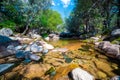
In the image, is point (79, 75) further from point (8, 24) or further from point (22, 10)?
point (22, 10)

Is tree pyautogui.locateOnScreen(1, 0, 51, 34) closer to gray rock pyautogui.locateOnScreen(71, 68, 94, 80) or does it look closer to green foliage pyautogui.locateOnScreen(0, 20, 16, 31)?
green foliage pyautogui.locateOnScreen(0, 20, 16, 31)

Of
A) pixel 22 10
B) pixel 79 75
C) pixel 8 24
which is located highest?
pixel 22 10

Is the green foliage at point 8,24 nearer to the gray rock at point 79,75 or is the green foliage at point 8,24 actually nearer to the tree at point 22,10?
the tree at point 22,10

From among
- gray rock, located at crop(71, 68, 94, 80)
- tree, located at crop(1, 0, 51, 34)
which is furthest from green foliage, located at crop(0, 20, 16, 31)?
gray rock, located at crop(71, 68, 94, 80)

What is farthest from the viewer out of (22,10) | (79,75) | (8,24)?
(22,10)

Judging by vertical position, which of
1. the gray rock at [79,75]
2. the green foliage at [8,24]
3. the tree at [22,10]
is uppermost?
the tree at [22,10]

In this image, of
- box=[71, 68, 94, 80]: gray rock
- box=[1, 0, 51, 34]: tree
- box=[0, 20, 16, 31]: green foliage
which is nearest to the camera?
box=[71, 68, 94, 80]: gray rock

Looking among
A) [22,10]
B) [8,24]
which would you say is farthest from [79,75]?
[22,10]

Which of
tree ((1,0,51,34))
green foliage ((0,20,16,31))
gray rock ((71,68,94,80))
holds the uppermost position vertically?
tree ((1,0,51,34))

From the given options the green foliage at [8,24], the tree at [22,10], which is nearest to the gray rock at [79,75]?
the green foliage at [8,24]

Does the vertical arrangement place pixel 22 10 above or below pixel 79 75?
above

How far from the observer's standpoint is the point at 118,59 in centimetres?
793

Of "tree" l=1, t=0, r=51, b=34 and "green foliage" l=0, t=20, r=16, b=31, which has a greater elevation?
"tree" l=1, t=0, r=51, b=34

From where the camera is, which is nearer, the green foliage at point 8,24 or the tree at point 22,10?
the green foliage at point 8,24
